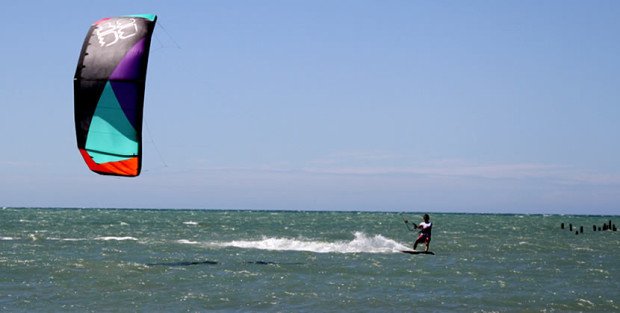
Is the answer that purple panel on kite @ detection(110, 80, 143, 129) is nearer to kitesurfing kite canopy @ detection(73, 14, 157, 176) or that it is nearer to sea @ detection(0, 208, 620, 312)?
kitesurfing kite canopy @ detection(73, 14, 157, 176)

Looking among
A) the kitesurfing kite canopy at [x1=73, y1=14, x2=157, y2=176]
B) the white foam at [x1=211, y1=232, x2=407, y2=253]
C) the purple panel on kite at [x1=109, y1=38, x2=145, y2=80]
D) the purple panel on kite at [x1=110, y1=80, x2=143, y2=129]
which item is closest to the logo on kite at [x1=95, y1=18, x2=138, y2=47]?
the kitesurfing kite canopy at [x1=73, y1=14, x2=157, y2=176]

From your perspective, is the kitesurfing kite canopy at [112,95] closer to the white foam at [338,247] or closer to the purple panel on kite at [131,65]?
the purple panel on kite at [131,65]

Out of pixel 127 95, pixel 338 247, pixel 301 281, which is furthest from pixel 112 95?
pixel 338 247

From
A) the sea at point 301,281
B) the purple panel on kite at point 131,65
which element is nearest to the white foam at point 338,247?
the sea at point 301,281

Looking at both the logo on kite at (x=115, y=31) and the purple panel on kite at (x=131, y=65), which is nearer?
the purple panel on kite at (x=131, y=65)

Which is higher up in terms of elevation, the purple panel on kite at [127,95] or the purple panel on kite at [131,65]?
the purple panel on kite at [131,65]

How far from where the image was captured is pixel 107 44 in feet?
68.2

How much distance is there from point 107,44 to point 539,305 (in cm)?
1260

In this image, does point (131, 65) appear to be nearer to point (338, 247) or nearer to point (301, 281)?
point (301, 281)

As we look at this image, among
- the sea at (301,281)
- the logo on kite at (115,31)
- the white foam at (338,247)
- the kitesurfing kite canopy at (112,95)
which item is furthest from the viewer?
the white foam at (338,247)

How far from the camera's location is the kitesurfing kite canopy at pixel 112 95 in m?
20.5

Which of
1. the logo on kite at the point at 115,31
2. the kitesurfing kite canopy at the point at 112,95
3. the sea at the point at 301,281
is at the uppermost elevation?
the logo on kite at the point at 115,31

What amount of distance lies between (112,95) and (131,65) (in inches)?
36.5

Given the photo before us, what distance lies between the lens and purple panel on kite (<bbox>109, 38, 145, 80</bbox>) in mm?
20641
